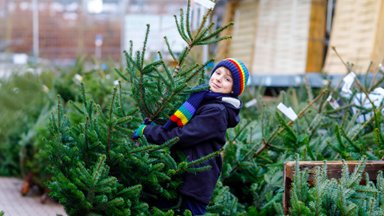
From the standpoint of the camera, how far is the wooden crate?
473cm

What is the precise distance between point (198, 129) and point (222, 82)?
43cm

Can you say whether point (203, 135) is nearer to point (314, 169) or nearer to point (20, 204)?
point (314, 169)

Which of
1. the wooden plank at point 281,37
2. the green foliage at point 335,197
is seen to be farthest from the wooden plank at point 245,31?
the green foliage at point 335,197

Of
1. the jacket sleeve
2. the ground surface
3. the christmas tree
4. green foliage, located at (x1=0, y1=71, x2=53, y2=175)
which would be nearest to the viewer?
the christmas tree

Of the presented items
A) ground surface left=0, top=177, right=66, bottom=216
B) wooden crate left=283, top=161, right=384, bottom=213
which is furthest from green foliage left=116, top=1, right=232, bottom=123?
ground surface left=0, top=177, right=66, bottom=216

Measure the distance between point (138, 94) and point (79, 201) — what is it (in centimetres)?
95

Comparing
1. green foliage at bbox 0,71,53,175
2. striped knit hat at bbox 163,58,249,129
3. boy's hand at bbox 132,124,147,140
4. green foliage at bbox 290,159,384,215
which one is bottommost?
green foliage at bbox 0,71,53,175

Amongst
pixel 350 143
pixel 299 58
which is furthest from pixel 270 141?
pixel 299 58

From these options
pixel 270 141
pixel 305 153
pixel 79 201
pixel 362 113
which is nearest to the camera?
pixel 79 201

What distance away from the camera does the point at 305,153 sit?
5488 mm

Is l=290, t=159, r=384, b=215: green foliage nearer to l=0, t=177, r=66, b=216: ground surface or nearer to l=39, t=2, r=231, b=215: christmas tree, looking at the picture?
l=39, t=2, r=231, b=215: christmas tree

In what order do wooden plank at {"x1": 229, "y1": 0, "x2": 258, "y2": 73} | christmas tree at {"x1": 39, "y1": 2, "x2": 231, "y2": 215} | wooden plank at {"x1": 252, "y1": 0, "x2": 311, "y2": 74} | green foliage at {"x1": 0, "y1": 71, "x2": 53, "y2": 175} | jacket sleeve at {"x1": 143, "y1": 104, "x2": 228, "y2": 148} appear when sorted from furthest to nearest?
wooden plank at {"x1": 229, "y1": 0, "x2": 258, "y2": 73} < wooden plank at {"x1": 252, "y1": 0, "x2": 311, "y2": 74} < green foliage at {"x1": 0, "y1": 71, "x2": 53, "y2": 175} < jacket sleeve at {"x1": 143, "y1": 104, "x2": 228, "y2": 148} < christmas tree at {"x1": 39, "y1": 2, "x2": 231, "y2": 215}

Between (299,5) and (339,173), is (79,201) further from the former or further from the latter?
(299,5)

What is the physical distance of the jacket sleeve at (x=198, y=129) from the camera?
14.5 ft
